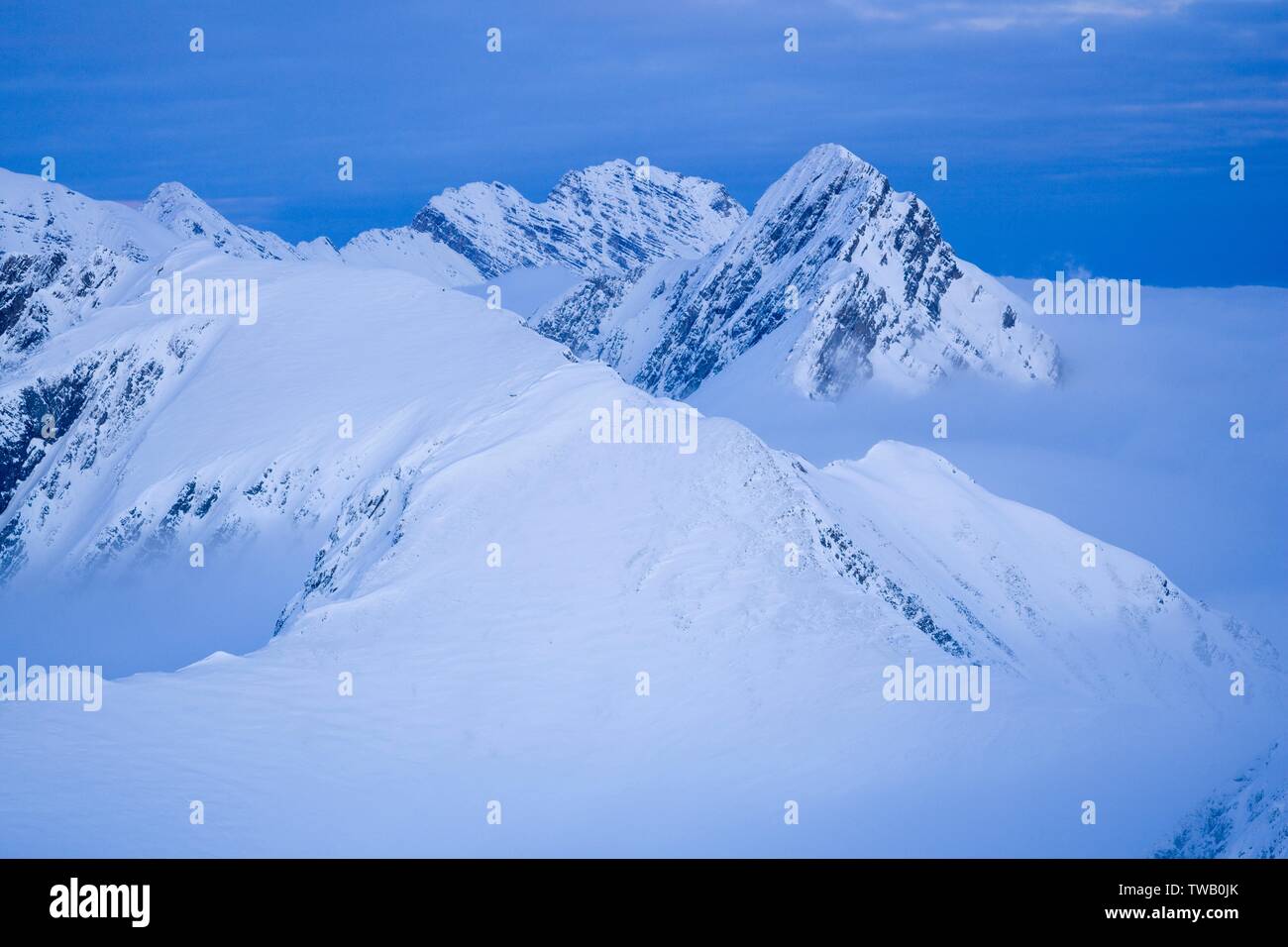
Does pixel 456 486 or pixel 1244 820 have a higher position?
pixel 456 486

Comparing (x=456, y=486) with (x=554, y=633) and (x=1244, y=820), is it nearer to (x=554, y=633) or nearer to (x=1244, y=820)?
(x=554, y=633)

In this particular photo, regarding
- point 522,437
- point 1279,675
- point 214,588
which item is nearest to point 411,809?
point 522,437

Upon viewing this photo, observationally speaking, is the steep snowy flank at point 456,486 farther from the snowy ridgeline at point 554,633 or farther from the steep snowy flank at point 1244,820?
the steep snowy flank at point 1244,820

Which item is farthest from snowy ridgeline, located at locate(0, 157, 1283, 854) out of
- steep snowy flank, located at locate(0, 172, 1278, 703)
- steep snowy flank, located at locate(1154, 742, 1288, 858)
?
steep snowy flank, located at locate(1154, 742, 1288, 858)

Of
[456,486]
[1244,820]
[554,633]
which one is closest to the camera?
[1244,820]

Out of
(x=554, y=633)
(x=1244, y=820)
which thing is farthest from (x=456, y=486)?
(x=1244, y=820)

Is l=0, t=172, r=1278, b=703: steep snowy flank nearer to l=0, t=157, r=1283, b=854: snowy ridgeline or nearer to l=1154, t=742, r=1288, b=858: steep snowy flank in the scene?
l=0, t=157, r=1283, b=854: snowy ridgeline
